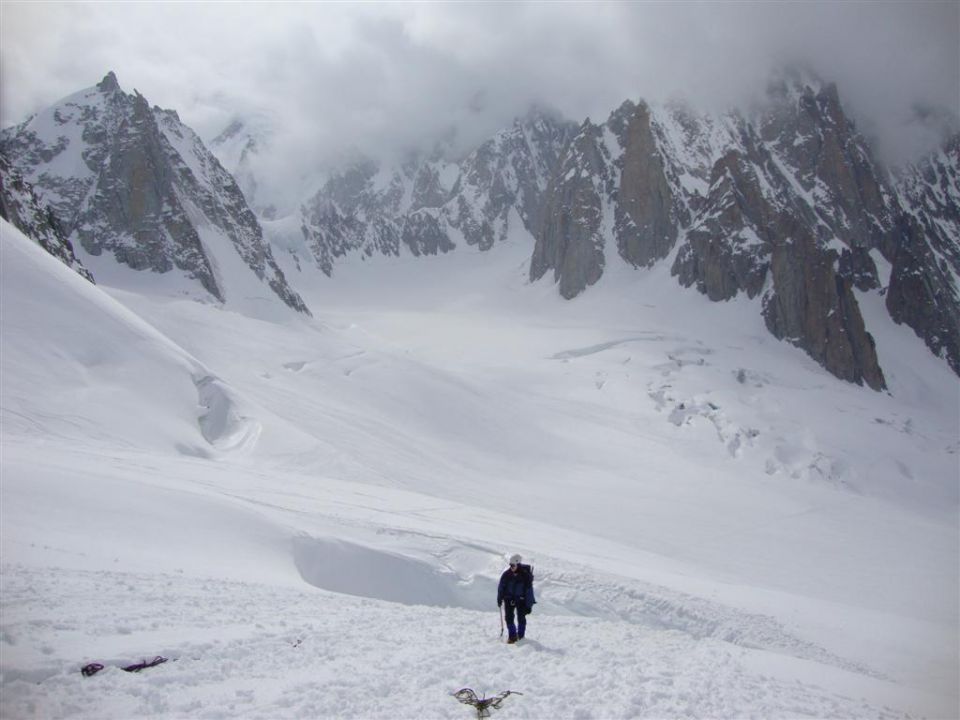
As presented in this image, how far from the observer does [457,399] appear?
177 feet

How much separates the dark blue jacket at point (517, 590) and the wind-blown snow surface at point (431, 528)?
0.64 m

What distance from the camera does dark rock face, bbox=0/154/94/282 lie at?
150 feet

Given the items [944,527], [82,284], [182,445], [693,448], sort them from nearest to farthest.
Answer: [182,445]
[82,284]
[944,527]
[693,448]

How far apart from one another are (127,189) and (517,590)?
82953 millimetres

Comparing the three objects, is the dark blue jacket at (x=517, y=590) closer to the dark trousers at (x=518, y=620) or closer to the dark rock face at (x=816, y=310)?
the dark trousers at (x=518, y=620)

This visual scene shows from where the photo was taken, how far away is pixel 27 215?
48750 mm

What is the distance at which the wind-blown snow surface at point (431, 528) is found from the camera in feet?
28.5

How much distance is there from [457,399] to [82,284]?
2764cm

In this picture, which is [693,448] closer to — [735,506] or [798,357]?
[735,506]

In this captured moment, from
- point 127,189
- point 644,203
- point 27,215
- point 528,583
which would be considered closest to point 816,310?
point 644,203

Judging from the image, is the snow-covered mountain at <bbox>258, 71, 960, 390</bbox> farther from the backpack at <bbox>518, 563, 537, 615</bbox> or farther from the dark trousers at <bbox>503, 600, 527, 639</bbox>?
the dark trousers at <bbox>503, 600, 527, 639</bbox>

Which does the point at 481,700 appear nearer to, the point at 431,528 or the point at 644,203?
the point at 431,528

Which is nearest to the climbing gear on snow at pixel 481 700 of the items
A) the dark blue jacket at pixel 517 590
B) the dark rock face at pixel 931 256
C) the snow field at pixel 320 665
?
the snow field at pixel 320 665

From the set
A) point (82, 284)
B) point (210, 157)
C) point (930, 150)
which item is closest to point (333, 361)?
point (82, 284)
